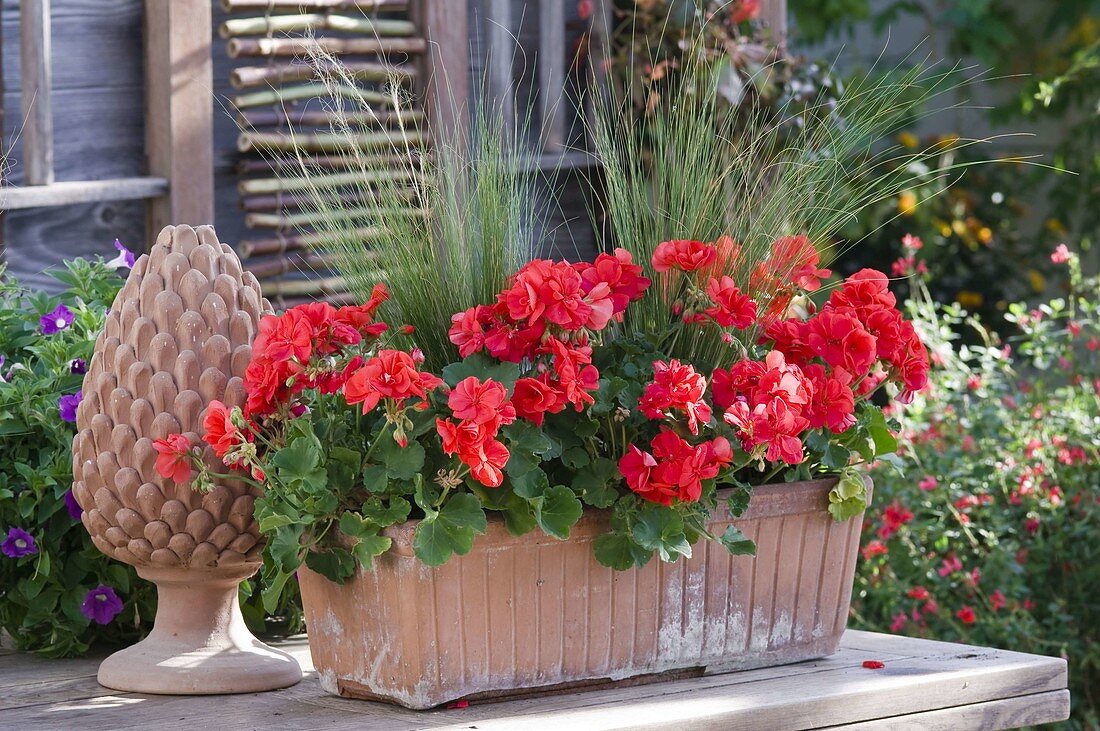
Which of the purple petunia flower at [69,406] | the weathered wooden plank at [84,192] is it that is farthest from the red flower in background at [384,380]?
the weathered wooden plank at [84,192]

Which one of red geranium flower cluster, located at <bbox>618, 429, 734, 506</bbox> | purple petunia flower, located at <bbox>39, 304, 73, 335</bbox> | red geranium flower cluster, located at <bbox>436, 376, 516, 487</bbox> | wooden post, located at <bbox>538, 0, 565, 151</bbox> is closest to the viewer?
red geranium flower cluster, located at <bbox>436, 376, 516, 487</bbox>

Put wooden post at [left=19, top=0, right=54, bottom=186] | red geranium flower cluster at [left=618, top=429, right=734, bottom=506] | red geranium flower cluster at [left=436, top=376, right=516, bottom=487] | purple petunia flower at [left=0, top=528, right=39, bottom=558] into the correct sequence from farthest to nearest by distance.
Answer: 1. wooden post at [left=19, top=0, right=54, bottom=186]
2. purple petunia flower at [left=0, top=528, right=39, bottom=558]
3. red geranium flower cluster at [left=618, top=429, right=734, bottom=506]
4. red geranium flower cluster at [left=436, top=376, right=516, bottom=487]

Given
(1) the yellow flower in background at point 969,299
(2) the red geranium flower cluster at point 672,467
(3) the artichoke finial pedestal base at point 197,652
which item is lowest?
(3) the artichoke finial pedestal base at point 197,652

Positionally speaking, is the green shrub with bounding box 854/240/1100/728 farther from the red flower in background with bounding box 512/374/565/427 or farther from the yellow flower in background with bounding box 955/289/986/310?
the yellow flower in background with bounding box 955/289/986/310

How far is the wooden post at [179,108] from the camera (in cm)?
296

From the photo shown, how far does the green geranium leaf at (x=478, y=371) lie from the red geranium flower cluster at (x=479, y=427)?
0.25ft

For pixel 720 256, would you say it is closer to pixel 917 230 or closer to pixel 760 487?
pixel 760 487

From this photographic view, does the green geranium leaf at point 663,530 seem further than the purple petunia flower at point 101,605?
No

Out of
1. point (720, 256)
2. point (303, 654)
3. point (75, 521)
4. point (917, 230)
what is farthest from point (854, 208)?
point (917, 230)

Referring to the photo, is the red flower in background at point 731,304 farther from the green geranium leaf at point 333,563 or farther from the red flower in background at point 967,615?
the red flower in background at point 967,615

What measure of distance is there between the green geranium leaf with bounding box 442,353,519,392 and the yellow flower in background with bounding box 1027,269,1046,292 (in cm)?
480

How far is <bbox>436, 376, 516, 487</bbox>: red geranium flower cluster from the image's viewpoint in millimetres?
1216

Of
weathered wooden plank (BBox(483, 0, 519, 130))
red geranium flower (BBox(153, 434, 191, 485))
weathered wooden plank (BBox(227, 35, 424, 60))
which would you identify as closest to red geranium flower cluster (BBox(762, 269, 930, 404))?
red geranium flower (BBox(153, 434, 191, 485))

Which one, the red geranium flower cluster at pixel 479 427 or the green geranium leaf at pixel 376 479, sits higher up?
the red geranium flower cluster at pixel 479 427
